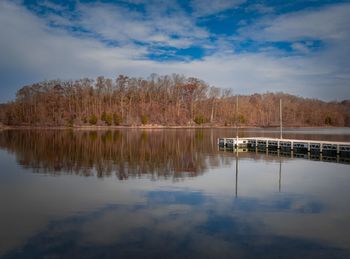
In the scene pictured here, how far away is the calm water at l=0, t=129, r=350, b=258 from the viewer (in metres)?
9.45

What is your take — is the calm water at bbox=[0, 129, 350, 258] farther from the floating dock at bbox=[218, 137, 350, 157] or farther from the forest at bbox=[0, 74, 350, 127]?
the forest at bbox=[0, 74, 350, 127]

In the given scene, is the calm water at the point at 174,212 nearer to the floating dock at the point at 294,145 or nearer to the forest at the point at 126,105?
the floating dock at the point at 294,145

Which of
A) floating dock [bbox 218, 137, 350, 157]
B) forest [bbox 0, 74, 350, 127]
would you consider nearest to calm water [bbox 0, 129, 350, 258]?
floating dock [bbox 218, 137, 350, 157]

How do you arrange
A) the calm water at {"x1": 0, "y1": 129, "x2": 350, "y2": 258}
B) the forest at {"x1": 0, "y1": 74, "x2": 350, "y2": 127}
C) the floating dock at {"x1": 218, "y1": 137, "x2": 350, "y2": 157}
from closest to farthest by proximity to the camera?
1. the calm water at {"x1": 0, "y1": 129, "x2": 350, "y2": 258}
2. the floating dock at {"x1": 218, "y1": 137, "x2": 350, "y2": 157}
3. the forest at {"x1": 0, "y1": 74, "x2": 350, "y2": 127}

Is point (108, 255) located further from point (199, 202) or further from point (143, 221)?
point (199, 202)

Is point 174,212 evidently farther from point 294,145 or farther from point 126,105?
point 126,105

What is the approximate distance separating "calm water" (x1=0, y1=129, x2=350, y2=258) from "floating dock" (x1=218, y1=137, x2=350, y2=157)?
9206 millimetres

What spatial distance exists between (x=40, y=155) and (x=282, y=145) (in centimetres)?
2517

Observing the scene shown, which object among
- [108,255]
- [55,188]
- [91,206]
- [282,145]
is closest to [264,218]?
[108,255]

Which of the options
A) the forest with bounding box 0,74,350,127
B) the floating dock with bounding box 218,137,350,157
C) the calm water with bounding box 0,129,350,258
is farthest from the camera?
the forest with bounding box 0,74,350,127

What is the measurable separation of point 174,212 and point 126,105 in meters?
102

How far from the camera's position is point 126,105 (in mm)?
113000

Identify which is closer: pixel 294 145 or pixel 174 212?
pixel 174 212

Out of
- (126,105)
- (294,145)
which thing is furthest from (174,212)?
(126,105)
